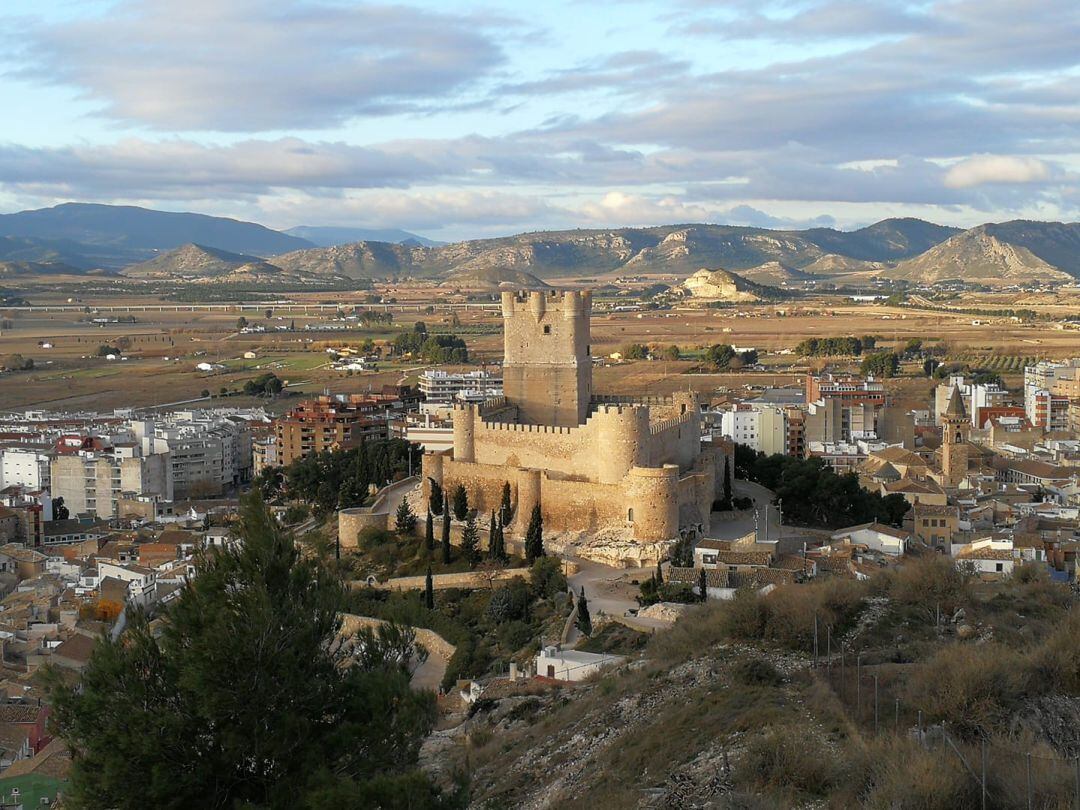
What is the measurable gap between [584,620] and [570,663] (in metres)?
2.46

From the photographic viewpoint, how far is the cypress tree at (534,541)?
2541cm

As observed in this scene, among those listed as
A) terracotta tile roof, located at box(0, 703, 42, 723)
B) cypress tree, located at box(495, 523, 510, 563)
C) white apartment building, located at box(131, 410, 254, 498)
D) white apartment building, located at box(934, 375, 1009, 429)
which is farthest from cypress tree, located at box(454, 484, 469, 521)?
white apartment building, located at box(934, 375, 1009, 429)

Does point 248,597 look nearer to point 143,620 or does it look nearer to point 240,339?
point 143,620

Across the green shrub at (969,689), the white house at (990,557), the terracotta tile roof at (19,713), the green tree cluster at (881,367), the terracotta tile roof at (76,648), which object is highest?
the green shrub at (969,689)

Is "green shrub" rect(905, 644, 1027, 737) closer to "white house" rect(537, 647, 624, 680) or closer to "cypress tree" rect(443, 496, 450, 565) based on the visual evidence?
"white house" rect(537, 647, 624, 680)

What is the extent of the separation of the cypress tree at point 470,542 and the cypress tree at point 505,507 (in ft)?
1.78

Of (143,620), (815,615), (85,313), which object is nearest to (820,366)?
(815,615)

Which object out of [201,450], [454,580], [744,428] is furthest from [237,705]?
[201,450]

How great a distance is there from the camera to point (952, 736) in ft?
40.8

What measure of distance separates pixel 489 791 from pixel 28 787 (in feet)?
24.6

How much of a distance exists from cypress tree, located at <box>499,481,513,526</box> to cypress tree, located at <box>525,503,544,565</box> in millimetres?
1095

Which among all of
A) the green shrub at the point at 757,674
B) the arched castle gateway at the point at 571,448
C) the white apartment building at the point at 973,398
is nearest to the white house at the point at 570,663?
the green shrub at the point at 757,674

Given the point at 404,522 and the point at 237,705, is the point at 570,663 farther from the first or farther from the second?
the point at 404,522

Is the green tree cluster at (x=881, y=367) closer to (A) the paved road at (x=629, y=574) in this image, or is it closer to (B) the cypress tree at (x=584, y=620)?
(A) the paved road at (x=629, y=574)
